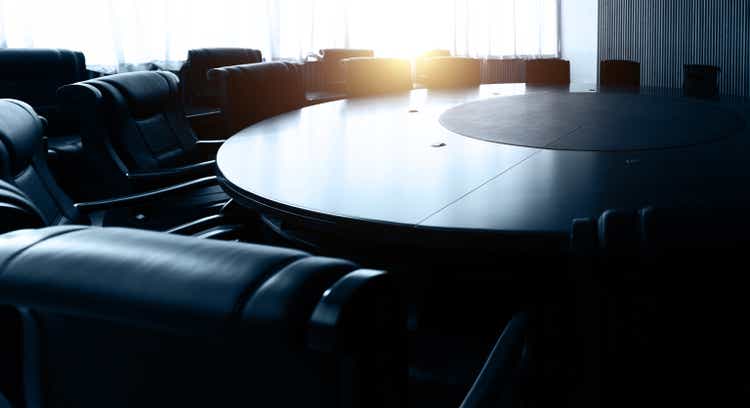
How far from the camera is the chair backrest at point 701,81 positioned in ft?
10.6

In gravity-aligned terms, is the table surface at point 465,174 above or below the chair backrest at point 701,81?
below

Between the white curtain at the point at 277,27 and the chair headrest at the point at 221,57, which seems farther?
the white curtain at the point at 277,27

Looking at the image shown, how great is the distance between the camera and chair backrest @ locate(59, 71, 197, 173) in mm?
2059

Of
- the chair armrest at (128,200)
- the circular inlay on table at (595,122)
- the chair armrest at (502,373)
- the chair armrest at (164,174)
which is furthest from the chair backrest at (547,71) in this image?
the chair armrest at (502,373)

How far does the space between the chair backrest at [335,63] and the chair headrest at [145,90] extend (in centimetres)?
280

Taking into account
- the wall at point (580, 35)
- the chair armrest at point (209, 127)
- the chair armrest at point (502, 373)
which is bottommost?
the chair armrest at point (502, 373)

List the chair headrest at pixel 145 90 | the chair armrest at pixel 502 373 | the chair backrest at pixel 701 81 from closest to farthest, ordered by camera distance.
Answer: the chair armrest at pixel 502 373
the chair headrest at pixel 145 90
the chair backrest at pixel 701 81

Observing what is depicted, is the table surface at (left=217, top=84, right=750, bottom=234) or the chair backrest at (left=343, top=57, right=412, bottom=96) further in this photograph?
the chair backrest at (left=343, top=57, right=412, bottom=96)

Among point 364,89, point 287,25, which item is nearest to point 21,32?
point 287,25

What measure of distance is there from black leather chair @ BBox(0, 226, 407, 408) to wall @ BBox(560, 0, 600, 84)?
5425 mm

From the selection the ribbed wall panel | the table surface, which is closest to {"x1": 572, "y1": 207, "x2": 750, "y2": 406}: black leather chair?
the table surface

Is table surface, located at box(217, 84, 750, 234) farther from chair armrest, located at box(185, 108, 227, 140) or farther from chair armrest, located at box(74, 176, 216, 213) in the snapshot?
chair armrest, located at box(185, 108, 227, 140)

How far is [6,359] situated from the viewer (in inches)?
23.6

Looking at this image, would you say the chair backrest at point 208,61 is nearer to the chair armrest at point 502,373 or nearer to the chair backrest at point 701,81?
the chair backrest at point 701,81
